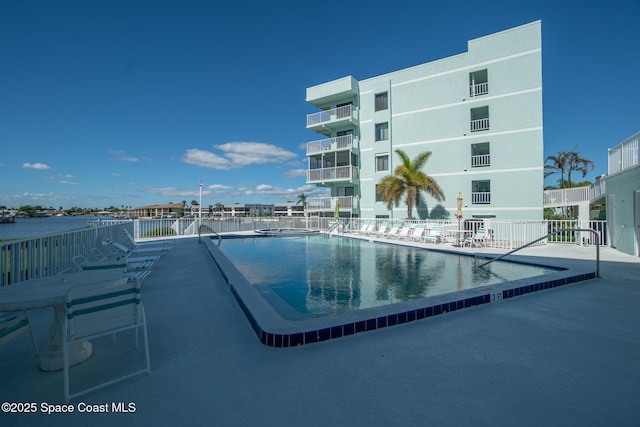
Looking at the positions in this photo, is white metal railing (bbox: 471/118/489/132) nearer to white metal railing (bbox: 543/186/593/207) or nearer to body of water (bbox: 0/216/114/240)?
white metal railing (bbox: 543/186/593/207)

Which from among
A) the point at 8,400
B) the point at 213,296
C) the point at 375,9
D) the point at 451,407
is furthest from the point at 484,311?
the point at 375,9

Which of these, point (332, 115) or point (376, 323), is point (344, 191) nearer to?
point (332, 115)

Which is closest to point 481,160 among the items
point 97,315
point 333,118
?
point 333,118

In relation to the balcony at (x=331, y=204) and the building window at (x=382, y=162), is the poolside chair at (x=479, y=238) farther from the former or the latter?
the balcony at (x=331, y=204)

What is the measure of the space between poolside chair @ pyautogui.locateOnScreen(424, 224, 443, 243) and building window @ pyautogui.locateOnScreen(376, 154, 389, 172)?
9965 millimetres

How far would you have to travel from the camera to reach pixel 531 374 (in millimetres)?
2447

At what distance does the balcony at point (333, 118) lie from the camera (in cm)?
2406

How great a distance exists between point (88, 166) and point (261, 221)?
120 feet

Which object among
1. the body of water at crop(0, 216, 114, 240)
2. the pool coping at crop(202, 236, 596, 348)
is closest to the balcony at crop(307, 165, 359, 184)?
the body of water at crop(0, 216, 114, 240)

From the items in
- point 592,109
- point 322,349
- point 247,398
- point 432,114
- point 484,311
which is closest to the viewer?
point 247,398

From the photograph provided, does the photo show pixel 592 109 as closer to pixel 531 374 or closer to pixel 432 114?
pixel 432 114

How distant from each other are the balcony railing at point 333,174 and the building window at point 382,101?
17.6 feet

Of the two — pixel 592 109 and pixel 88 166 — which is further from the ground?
pixel 592 109

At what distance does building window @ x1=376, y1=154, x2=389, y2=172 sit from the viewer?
76.1 feet
